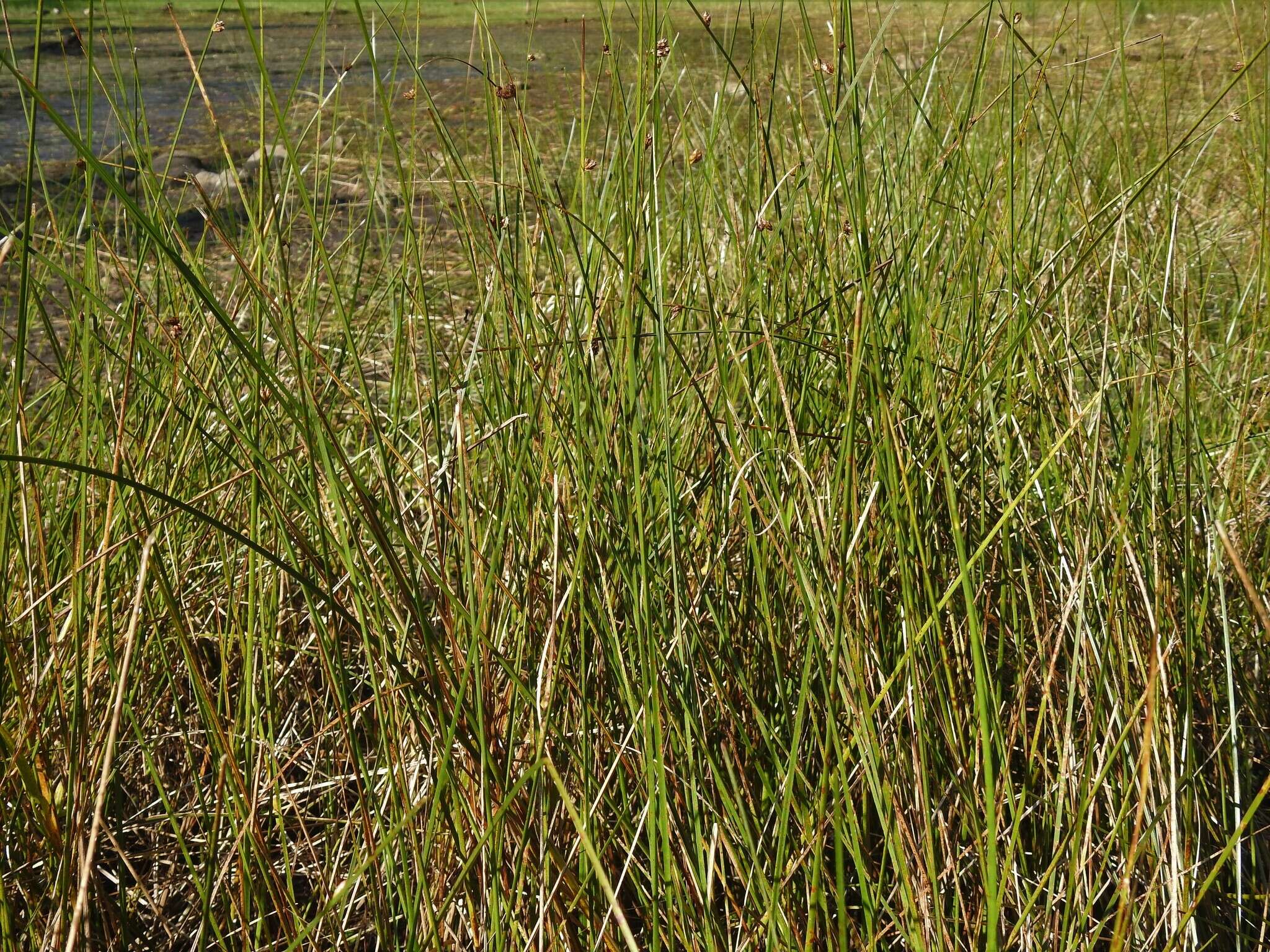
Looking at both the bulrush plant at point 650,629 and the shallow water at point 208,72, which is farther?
the shallow water at point 208,72

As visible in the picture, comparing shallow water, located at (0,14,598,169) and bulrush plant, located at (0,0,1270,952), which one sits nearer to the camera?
bulrush plant, located at (0,0,1270,952)

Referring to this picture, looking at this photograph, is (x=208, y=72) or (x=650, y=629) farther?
(x=208, y=72)

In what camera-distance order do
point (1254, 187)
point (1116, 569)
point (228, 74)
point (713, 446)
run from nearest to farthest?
point (1116, 569)
point (713, 446)
point (1254, 187)
point (228, 74)

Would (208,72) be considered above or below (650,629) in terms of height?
above

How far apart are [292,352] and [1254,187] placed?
1845 mm

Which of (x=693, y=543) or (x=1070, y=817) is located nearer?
(x=1070, y=817)

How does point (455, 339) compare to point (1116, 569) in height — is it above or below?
above

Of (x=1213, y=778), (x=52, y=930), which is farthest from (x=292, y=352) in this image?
(x=1213, y=778)

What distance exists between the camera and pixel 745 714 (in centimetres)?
97

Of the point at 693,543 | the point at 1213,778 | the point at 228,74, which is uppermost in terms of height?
the point at 228,74

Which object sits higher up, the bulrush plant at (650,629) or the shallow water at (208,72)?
the shallow water at (208,72)

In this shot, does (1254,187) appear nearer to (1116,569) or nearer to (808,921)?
(1116,569)

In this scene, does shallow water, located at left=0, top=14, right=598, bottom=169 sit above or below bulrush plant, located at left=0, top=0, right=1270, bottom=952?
above

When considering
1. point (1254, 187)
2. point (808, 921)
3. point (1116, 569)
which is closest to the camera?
point (808, 921)
